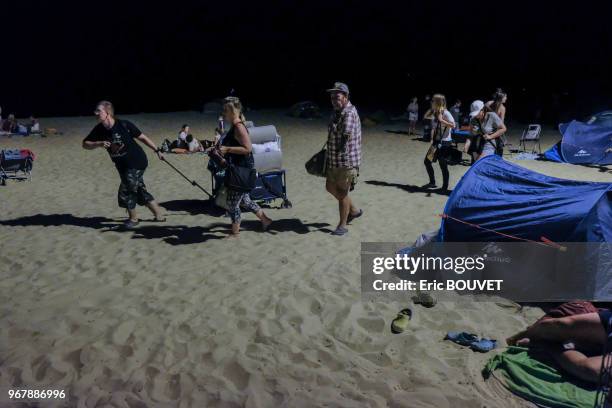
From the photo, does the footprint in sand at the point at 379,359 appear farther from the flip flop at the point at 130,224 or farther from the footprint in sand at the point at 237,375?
the flip flop at the point at 130,224

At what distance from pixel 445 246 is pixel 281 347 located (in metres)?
2.27

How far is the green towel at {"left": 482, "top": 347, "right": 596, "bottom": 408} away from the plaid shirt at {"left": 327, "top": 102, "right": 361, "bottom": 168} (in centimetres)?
314

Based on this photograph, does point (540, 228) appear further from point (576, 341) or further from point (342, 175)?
point (342, 175)

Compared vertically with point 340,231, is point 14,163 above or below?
above

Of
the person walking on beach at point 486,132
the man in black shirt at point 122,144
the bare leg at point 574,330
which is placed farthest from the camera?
the person walking on beach at point 486,132

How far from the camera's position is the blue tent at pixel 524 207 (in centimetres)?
479

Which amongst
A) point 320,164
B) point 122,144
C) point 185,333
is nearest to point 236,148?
point 320,164

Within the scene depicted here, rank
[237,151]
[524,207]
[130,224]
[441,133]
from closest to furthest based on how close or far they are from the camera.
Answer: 1. [524,207]
2. [237,151]
3. [130,224]
4. [441,133]

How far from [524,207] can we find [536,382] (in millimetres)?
2026

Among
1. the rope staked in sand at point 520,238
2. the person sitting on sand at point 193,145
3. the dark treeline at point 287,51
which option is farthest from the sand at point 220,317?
the dark treeline at point 287,51

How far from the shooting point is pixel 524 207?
5273mm

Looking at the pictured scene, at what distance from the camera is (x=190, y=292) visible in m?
5.35

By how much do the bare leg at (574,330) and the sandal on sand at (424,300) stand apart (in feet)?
3.33

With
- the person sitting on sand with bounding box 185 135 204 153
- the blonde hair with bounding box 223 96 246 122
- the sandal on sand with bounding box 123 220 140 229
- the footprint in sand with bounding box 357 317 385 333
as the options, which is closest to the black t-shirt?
the sandal on sand with bounding box 123 220 140 229
